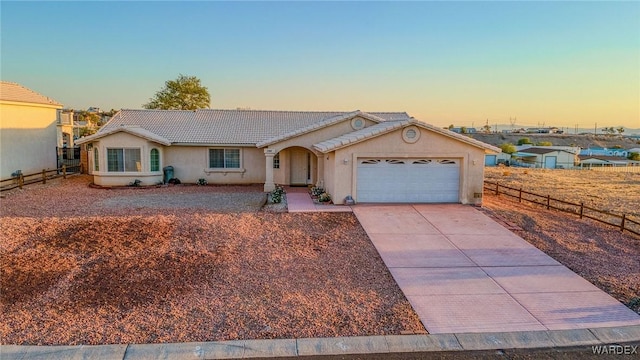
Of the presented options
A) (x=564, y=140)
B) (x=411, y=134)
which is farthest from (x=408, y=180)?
(x=564, y=140)

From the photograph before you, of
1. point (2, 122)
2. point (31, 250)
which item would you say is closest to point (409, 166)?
point (31, 250)

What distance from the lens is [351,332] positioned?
23.0 feet

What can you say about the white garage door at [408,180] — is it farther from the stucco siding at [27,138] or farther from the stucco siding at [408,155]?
the stucco siding at [27,138]

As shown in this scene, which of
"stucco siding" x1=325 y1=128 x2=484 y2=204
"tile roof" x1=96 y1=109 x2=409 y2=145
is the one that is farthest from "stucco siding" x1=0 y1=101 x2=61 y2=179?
"stucco siding" x1=325 y1=128 x2=484 y2=204

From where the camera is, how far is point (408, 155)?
17109mm

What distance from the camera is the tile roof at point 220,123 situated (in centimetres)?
2331

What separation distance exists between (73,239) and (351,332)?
875 cm

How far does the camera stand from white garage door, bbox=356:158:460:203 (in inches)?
680

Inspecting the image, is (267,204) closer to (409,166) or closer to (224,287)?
(409,166)

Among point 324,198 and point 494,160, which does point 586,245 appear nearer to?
point 324,198

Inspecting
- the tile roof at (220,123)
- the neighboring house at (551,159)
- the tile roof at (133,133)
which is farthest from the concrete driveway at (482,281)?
the neighboring house at (551,159)

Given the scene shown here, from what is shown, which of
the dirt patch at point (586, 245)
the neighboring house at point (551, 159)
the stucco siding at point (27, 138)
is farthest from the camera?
the neighboring house at point (551, 159)

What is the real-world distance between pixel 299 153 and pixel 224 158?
4321 millimetres

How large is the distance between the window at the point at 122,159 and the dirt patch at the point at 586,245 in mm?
17066
